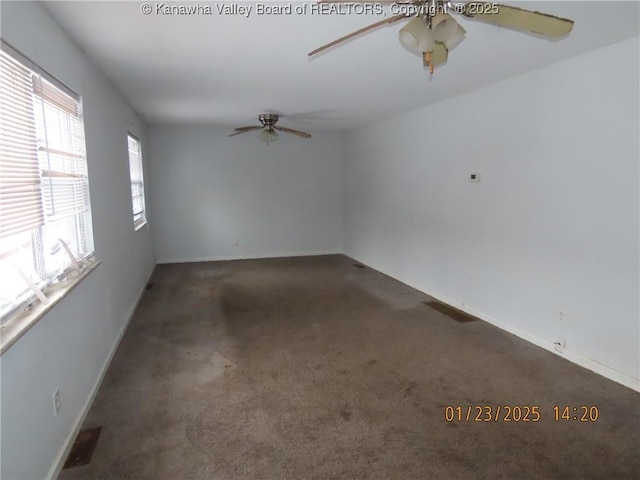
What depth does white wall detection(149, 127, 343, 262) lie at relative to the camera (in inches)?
255

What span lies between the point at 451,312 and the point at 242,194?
4.17m

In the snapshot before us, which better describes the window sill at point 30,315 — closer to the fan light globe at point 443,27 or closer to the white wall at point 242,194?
the fan light globe at point 443,27

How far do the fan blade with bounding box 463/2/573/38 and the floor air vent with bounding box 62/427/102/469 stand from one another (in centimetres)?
275

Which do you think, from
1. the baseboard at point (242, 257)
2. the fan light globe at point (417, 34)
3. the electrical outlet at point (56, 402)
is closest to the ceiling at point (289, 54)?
the fan light globe at point (417, 34)

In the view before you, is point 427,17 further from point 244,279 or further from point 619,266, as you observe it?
point 244,279

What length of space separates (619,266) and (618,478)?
138 cm

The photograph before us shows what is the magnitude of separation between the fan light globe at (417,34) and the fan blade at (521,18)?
0.73 ft

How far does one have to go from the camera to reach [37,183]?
73.4 inches

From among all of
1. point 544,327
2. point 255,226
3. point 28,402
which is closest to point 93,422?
point 28,402

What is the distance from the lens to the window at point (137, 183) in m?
4.94

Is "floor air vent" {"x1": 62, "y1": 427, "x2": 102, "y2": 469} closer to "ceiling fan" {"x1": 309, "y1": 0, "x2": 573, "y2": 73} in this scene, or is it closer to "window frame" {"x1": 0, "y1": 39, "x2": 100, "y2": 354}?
"window frame" {"x1": 0, "y1": 39, "x2": 100, "y2": 354}

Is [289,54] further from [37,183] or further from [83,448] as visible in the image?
[83,448]

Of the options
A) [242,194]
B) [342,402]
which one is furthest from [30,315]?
[242,194]
